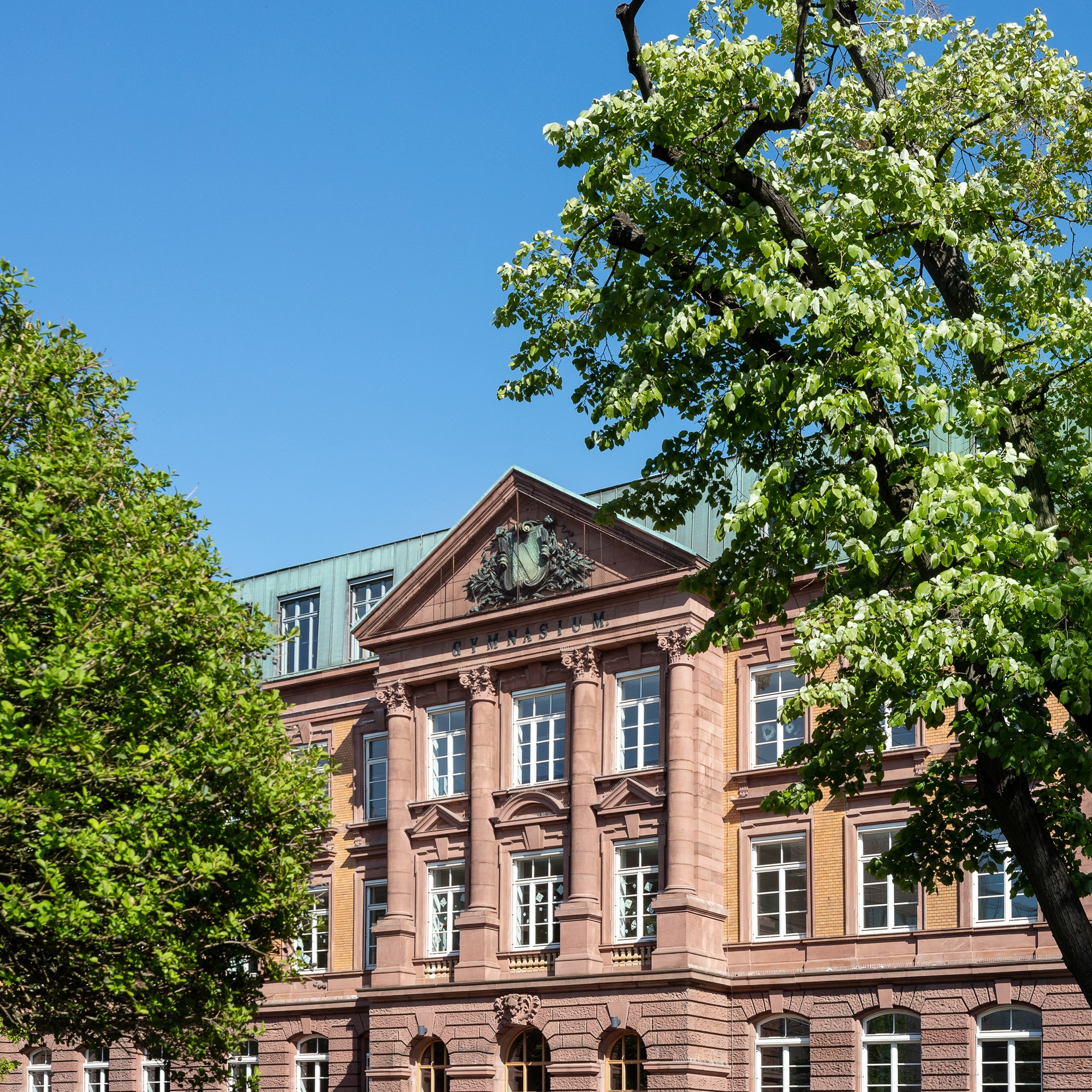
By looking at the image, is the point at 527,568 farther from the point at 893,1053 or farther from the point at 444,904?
the point at 893,1053

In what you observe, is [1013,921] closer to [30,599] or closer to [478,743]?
[478,743]

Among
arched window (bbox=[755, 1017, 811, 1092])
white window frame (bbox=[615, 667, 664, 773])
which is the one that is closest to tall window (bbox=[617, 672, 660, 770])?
white window frame (bbox=[615, 667, 664, 773])

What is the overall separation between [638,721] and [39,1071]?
74.5ft

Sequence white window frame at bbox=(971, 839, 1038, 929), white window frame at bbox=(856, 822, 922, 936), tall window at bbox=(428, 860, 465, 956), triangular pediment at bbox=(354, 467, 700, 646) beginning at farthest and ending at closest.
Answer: tall window at bbox=(428, 860, 465, 956), triangular pediment at bbox=(354, 467, 700, 646), white window frame at bbox=(856, 822, 922, 936), white window frame at bbox=(971, 839, 1038, 929)

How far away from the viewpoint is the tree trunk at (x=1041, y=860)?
1416 cm

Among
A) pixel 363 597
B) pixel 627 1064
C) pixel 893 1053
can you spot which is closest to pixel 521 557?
pixel 363 597

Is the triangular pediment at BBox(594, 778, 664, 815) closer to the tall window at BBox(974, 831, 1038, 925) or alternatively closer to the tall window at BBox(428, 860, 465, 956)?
the tall window at BBox(428, 860, 465, 956)

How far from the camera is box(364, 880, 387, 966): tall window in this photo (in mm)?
40906

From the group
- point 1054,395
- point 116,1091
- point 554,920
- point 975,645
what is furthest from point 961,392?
point 116,1091

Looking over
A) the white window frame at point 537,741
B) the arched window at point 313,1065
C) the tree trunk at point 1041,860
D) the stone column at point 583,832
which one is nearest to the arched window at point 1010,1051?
the stone column at point 583,832

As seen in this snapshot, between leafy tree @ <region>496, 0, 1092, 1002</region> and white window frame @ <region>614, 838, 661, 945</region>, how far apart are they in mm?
17341

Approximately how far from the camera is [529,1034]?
35.8m

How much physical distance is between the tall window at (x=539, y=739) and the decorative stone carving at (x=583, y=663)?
1017 millimetres

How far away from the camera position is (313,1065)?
136 feet
